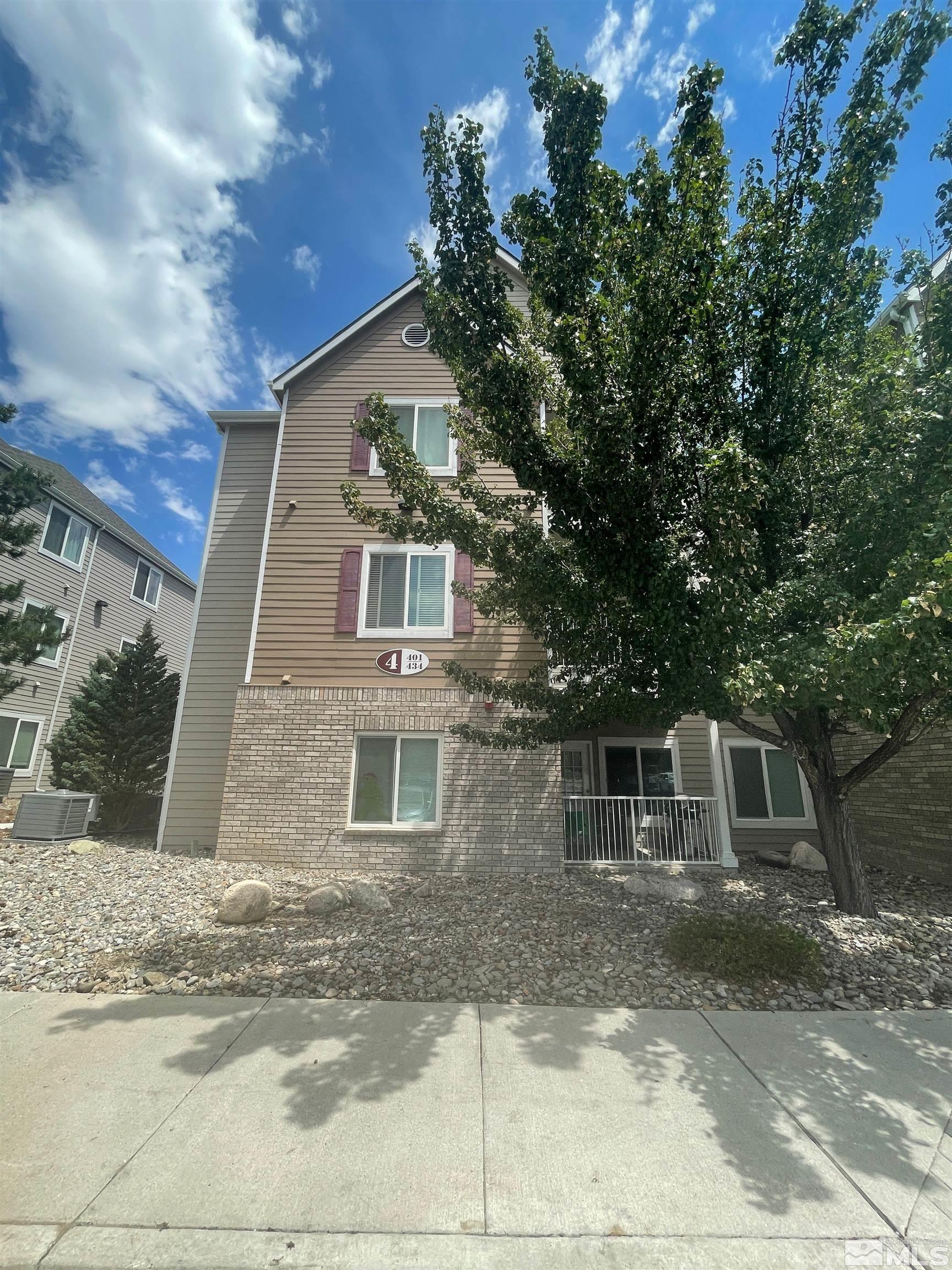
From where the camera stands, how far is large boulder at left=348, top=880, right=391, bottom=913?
6734 millimetres

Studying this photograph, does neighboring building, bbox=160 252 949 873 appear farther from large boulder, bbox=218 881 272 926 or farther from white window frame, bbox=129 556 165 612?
white window frame, bbox=129 556 165 612

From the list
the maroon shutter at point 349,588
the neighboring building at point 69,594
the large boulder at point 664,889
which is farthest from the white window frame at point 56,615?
the large boulder at point 664,889

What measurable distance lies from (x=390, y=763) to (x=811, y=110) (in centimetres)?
909

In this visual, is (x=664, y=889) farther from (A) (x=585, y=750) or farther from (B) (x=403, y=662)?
(B) (x=403, y=662)

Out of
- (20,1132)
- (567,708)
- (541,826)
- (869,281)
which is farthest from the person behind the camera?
(541,826)

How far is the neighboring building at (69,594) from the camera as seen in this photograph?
1578 cm

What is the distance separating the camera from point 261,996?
459 cm

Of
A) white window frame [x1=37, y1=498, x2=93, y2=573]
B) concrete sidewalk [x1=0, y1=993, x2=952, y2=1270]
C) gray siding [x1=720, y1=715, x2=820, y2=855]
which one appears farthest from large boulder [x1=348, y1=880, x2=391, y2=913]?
white window frame [x1=37, y1=498, x2=93, y2=573]

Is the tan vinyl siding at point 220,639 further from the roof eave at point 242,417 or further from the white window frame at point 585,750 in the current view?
the white window frame at point 585,750

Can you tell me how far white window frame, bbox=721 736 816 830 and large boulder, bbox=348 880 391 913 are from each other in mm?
7201

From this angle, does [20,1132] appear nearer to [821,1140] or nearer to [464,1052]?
[464,1052]

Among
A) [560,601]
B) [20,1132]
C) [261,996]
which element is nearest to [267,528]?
[560,601]

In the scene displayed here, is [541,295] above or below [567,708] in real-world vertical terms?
above

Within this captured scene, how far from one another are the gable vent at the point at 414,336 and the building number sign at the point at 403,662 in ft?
20.5
